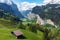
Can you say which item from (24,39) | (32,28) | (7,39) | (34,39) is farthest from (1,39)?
(32,28)

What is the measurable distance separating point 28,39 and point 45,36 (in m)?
11.9

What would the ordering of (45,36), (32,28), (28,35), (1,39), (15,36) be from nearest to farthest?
1. (1,39)
2. (45,36)
3. (15,36)
4. (28,35)
5. (32,28)

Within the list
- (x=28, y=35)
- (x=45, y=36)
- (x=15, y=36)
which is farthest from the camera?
(x=28, y=35)

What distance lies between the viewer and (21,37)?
447 feet

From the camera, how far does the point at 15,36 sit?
134500mm

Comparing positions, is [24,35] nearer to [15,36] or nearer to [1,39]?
[15,36]

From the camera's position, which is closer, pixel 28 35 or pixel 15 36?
pixel 15 36

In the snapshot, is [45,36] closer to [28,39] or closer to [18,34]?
[28,39]

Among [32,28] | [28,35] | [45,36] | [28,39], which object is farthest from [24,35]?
[32,28]

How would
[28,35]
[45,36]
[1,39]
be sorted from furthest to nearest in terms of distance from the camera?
[28,35]
[45,36]
[1,39]

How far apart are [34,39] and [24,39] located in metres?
8.31

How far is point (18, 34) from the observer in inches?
5438

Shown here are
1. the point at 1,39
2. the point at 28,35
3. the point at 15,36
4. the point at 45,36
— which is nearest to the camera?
the point at 1,39

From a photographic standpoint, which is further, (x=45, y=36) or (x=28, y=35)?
(x=28, y=35)
